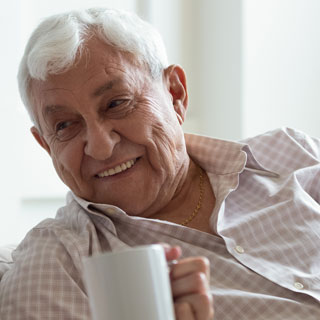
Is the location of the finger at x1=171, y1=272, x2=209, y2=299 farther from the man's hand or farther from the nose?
the nose

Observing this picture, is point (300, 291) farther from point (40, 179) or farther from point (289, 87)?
point (40, 179)

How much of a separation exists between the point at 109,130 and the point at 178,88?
34 centimetres

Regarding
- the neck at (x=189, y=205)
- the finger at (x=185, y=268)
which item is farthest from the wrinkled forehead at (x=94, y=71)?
the finger at (x=185, y=268)

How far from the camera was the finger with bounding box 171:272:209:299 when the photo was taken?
997 mm

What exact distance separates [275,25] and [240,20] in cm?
17

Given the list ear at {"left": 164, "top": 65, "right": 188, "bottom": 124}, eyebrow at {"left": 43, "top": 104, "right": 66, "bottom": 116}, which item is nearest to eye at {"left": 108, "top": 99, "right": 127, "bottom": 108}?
eyebrow at {"left": 43, "top": 104, "right": 66, "bottom": 116}

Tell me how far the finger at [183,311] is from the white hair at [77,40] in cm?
83

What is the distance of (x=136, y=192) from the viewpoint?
1.70 metres

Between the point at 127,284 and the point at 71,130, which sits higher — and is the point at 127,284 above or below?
above

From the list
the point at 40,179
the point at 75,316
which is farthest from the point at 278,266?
the point at 40,179

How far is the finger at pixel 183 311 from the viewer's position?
3.27 feet

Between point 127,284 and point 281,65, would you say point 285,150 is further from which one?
point 281,65

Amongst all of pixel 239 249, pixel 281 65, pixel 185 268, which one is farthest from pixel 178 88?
pixel 281 65

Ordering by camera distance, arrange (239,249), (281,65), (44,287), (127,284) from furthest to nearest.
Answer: (281,65), (239,249), (44,287), (127,284)
